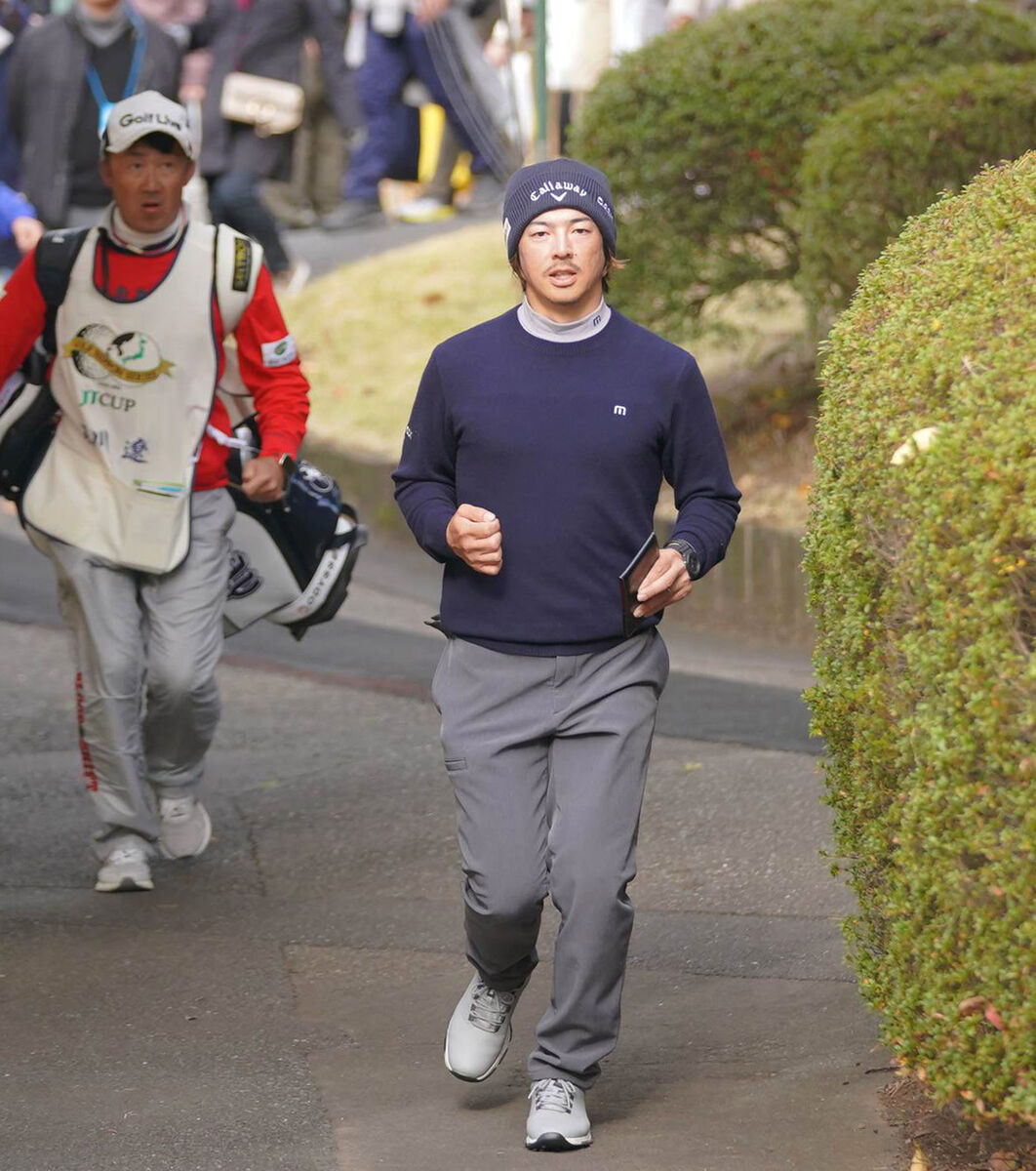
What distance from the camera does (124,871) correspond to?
6059mm

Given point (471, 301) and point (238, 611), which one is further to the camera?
point (471, 301)

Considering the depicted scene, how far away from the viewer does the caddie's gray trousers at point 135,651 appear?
605 cm

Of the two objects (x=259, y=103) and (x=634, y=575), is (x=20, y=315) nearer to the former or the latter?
(x=634, y=575)

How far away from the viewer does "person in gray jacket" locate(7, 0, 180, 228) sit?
10.0 metres

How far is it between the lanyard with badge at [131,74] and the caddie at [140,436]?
13.8 ft

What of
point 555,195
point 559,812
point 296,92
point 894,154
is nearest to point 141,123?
point 555,195

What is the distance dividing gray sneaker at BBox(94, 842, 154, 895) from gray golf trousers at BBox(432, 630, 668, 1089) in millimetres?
1841

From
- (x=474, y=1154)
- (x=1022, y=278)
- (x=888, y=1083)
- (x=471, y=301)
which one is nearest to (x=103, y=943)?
(x=474, y=1154)

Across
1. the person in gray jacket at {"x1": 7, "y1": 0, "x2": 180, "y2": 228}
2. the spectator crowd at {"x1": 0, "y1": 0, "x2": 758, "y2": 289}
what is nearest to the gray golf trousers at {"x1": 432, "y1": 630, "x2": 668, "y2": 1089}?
the spectator crowd at {"x1": 0, "y1": 0, "x2": 758, "y2": 289}

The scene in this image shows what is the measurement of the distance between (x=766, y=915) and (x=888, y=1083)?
1.22 m

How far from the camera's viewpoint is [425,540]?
441 centimetres

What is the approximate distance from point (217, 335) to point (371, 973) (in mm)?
1773

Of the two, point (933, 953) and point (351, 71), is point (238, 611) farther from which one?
point (351, 71)

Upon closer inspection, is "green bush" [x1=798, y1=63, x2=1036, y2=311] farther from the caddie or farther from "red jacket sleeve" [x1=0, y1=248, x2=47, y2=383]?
"red jacket sleeve" [x1=0, y1=248, x2=47, y2=383]
